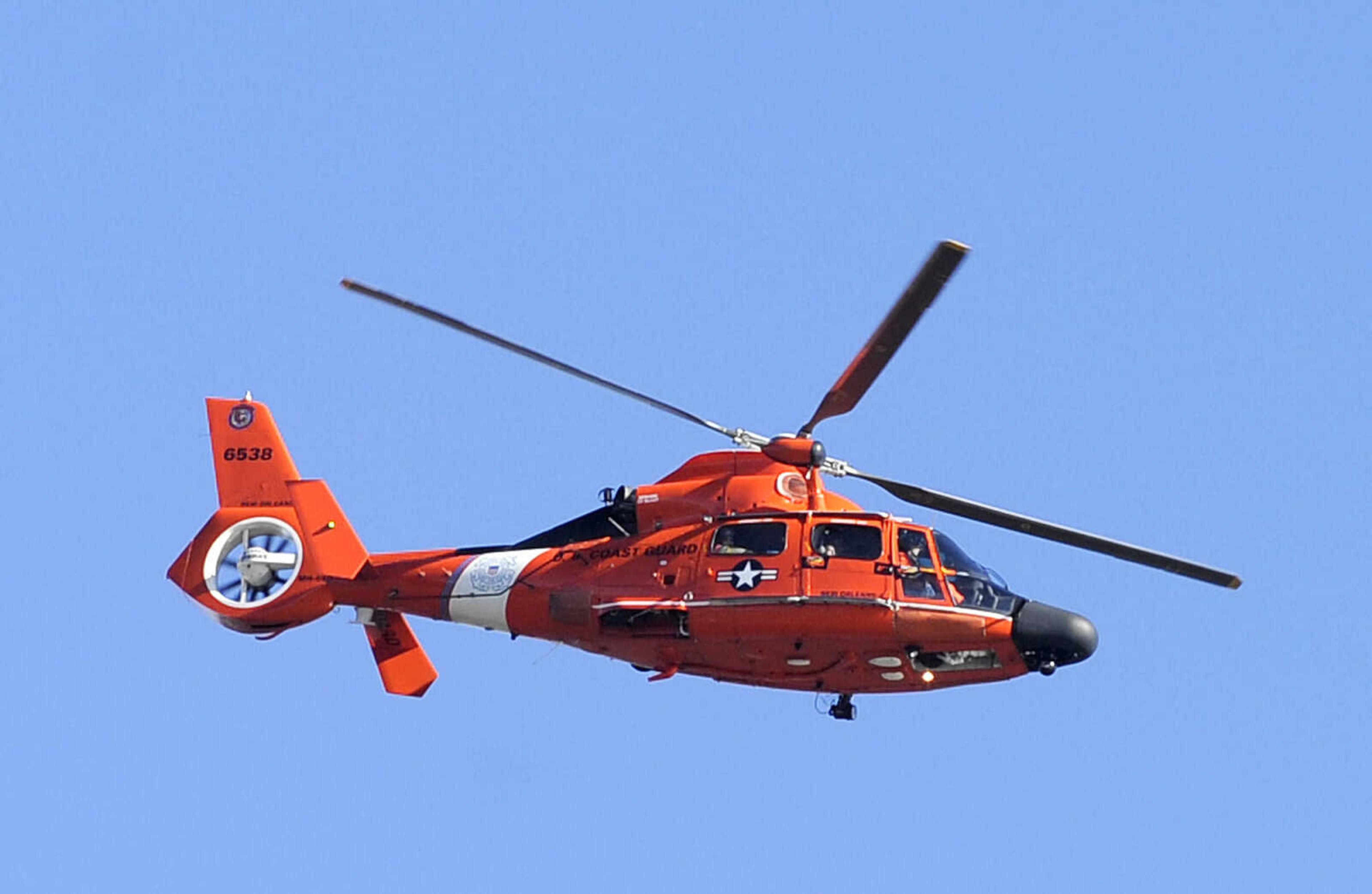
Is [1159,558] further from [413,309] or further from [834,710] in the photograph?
[413,309]

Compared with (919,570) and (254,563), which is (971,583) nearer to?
(919,570)

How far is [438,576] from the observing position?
27875mm

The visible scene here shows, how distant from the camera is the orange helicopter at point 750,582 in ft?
82.5

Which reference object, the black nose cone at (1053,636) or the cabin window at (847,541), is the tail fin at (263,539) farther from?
the black nose cone at (1053,636)

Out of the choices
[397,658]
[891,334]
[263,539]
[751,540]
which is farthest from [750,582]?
[263,539]

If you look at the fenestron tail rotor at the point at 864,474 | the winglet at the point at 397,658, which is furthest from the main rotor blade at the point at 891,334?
the winglet at the point at 397,658

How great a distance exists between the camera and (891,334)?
957 inches

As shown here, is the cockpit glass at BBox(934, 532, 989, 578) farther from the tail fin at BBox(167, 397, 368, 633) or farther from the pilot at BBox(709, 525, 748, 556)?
the tail fin at BBox(167, 397, 368, 633)

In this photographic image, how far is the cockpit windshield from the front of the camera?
25281mm

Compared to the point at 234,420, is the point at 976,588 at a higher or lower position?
lower

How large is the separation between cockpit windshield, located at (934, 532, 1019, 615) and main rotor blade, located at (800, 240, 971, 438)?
1.90m

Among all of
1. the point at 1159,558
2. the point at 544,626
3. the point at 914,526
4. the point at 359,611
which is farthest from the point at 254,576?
the point at 1159,558

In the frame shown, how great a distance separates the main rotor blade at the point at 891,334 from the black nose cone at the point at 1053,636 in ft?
10.3

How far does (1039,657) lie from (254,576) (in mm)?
10272
